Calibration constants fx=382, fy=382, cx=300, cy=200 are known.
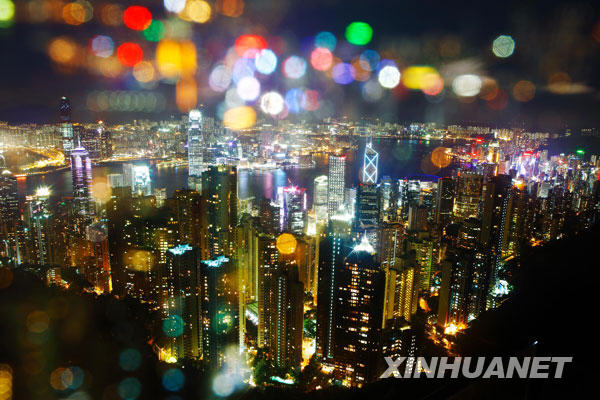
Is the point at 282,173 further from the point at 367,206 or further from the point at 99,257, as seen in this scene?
the point at 99,257

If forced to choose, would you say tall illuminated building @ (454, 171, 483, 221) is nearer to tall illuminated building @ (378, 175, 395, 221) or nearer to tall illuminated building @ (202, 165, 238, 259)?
tall illuminated building @ (378, 175, 395, 221)

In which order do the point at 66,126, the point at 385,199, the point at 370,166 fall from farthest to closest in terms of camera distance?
the point at 370,166
the point at 385,199
the point at 66,126

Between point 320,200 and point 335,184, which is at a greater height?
point 335,184

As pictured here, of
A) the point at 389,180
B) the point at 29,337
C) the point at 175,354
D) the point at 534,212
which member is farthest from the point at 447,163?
the point at 29,337

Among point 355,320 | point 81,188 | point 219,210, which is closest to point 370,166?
point 219,210

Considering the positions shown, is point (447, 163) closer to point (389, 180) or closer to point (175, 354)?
point (389, 180)

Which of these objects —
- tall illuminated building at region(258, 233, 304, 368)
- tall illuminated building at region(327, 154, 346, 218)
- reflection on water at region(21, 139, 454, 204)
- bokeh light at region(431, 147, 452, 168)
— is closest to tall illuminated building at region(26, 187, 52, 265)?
reflection on water at region(21, 139, 454, 204)
